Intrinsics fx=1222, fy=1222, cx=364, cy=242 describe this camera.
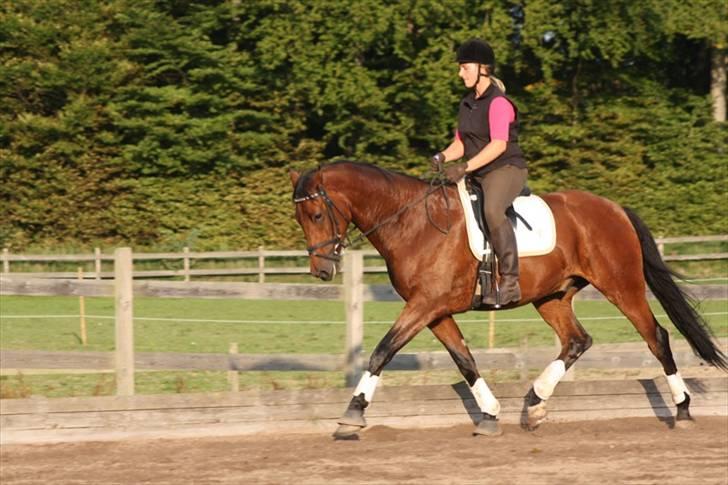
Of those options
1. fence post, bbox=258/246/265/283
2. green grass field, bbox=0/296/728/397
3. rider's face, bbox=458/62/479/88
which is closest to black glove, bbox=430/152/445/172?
rider's face, bbox=458/62/479/88

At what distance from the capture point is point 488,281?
8.51 m

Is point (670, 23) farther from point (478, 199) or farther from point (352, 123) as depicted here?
point (478, 199)

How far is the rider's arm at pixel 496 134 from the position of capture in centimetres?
839

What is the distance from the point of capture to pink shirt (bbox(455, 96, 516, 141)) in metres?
8.44

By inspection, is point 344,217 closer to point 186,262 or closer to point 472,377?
point 472,377

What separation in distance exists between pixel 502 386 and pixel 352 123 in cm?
1830

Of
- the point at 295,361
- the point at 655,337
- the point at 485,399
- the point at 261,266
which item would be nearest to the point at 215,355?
the point at 295,361

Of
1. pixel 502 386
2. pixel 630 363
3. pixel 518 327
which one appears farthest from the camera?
pixel 518 327

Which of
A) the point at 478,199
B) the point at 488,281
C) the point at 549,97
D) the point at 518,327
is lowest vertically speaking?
the point at 518,327

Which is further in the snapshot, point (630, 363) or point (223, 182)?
point (223, 182)

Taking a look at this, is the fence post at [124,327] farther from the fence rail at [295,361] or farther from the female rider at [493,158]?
the female rider at [493,158]

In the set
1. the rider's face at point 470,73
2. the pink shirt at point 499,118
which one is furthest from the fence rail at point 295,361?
the rider's face at point 470,73

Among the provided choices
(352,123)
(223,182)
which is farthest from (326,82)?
(223,182)

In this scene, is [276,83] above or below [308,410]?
above
